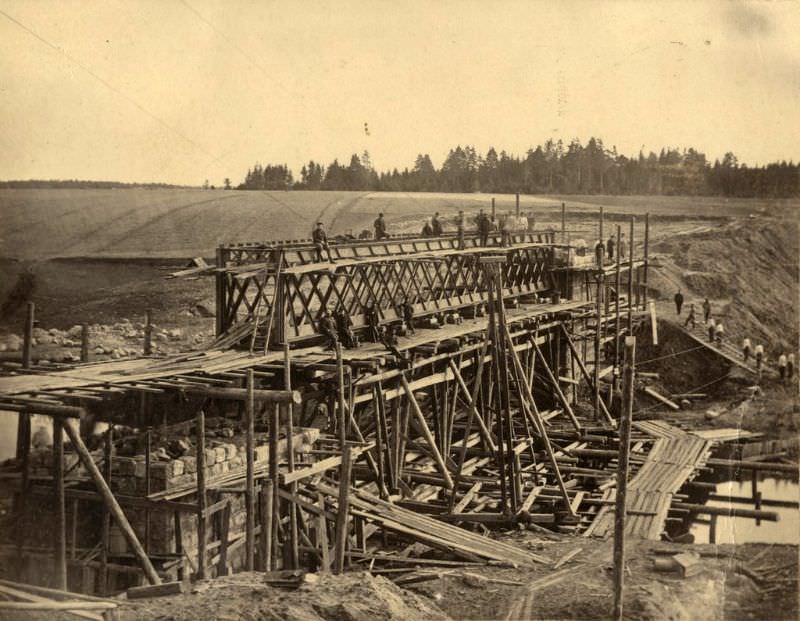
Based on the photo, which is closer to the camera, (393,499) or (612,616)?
(612,616)

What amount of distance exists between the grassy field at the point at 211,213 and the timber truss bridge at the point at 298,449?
12.9 metres

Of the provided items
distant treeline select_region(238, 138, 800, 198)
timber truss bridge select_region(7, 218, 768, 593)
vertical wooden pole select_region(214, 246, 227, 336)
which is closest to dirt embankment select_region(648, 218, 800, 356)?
timber truss bridge select_region(7, 218, 768, 593)

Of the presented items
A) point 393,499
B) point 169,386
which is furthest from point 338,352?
point 393,499

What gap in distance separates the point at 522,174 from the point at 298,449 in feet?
213

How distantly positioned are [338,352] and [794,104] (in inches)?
361

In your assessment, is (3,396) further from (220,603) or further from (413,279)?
(413,279)

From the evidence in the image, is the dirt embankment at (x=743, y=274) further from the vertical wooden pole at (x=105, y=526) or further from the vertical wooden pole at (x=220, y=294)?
the vertical wooden pole at (x=105, y=526)

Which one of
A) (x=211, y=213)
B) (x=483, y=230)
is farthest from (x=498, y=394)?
(x=211, y=213)

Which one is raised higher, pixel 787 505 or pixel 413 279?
pixel 413 279

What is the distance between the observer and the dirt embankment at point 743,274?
3888cm

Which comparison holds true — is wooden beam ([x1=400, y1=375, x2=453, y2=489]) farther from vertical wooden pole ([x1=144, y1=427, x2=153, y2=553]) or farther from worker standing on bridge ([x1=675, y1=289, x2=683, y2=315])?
worker standing on bridge ([x1=675, y1=289, x2=683, y2=315])

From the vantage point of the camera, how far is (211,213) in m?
47.7

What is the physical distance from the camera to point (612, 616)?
1105 centimetres

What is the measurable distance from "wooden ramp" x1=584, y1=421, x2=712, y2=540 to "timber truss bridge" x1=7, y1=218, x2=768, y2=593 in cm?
17
